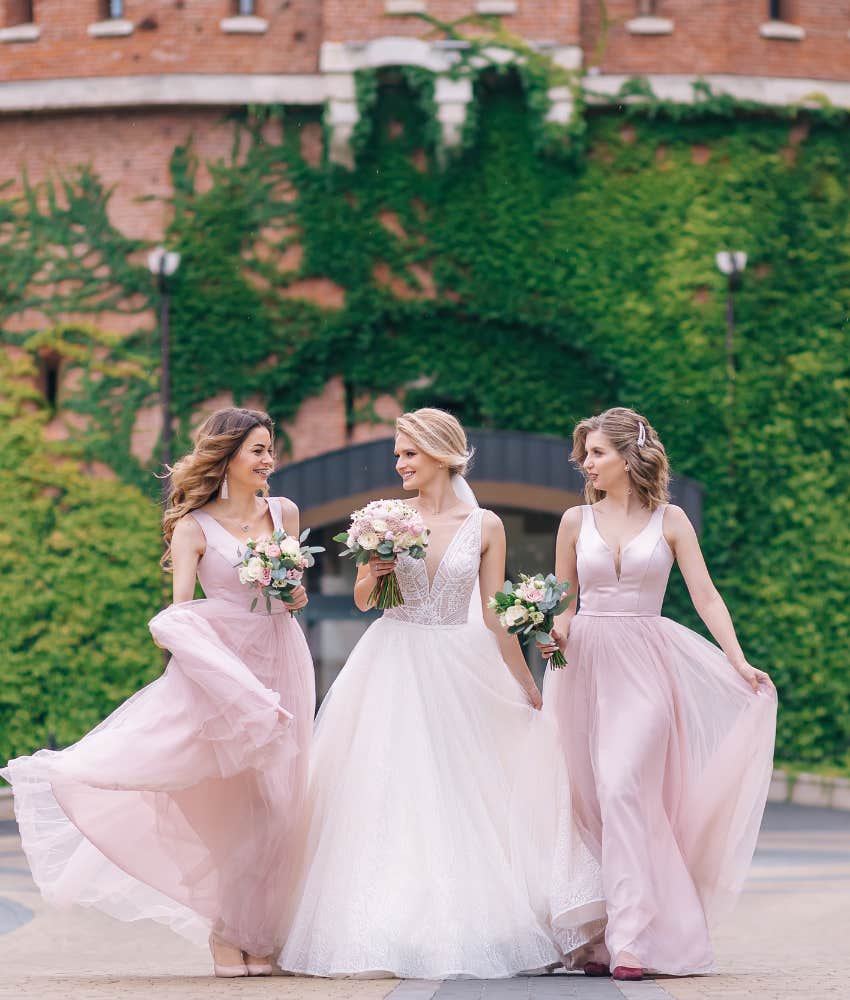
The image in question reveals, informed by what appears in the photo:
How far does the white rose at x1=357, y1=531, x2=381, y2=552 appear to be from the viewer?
798cm

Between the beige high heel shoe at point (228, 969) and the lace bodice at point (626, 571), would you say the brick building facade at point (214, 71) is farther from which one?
the beige high heel shoe at point (228, 969)

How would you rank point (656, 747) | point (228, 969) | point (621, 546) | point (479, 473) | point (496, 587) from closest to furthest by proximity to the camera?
point (228, 969), point (656, 747), point (621, 546), point (496, 587), point (479, 473)

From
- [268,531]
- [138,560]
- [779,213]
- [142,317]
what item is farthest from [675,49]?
[268,531]

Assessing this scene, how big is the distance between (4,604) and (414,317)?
593 centimetres

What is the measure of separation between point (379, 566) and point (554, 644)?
32.9 inches

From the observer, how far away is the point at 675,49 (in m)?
22.1

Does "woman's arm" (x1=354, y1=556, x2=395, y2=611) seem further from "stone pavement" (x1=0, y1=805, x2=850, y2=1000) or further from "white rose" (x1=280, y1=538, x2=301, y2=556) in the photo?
"stone pavement" (x1=0, y1=805, x2=850, y2=1000)

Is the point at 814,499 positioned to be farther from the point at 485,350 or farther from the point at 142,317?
the point at 142,317

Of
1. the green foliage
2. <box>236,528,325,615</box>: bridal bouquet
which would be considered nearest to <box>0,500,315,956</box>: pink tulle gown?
<box>236,528,325,615</box>: bridal bouquet

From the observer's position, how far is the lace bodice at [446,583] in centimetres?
826

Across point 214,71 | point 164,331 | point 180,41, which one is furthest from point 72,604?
point 180,41

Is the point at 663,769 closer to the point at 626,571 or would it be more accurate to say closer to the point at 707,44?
the point at 626,571

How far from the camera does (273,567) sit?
25.7 ft

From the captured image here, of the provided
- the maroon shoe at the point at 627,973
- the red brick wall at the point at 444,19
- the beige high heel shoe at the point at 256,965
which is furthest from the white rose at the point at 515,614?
the red brick wall at the point at 444,19
